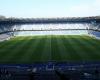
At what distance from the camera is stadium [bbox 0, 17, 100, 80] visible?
80.6ft

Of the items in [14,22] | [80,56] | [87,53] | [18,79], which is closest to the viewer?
[18,79]

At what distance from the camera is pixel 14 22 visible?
406ft

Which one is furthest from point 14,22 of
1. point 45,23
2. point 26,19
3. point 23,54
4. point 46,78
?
point 46,78

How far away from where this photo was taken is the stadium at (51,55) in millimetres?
24564

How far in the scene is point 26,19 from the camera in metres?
126

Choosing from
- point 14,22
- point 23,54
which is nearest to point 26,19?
point 14,22

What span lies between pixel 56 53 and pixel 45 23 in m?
78.4

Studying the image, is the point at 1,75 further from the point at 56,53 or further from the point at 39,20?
the point at 39,20

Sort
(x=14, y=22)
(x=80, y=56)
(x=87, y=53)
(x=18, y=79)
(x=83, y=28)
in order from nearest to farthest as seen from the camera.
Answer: (x=18, y=79) → (x=80, y=56) → (x=87, y=53) → (x=83, y=28) → (x=14, y=22)

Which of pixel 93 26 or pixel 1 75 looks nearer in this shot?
pixel 1 75

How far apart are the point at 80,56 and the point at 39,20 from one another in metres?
79.6

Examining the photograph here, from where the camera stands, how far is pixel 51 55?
46.7 meters

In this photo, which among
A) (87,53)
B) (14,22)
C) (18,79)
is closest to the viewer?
(18,79)

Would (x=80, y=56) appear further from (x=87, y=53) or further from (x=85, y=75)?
(x=85, y=75)
